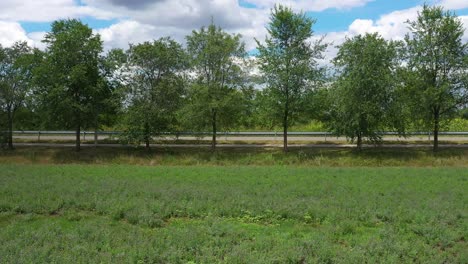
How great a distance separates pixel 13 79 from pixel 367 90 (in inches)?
1176

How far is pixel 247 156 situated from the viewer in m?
33.8

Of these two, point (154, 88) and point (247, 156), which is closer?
point (247, 156)

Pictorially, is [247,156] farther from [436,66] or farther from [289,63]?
[436,66]

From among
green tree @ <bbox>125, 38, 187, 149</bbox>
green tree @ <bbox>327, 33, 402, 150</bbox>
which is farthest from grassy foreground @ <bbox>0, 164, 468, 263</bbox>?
green tree @ <bbox>125, 38, 187, 149</bbox>

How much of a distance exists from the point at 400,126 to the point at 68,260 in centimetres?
2898

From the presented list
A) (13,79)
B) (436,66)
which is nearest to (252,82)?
(436,66)

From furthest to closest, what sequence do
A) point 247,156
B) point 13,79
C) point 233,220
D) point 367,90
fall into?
point 13,79, point 247,156, point 367,90, point 233,220

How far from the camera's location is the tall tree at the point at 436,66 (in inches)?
1268

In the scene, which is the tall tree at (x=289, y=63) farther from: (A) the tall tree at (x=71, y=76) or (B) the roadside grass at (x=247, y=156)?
(A) the tall tree at (x=71, y=76)

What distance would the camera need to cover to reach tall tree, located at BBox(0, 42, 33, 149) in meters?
37.9

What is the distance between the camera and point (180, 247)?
10.0 m

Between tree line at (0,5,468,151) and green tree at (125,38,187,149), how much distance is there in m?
0.08

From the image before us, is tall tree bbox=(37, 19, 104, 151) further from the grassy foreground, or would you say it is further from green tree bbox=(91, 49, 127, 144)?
the grassy foreground

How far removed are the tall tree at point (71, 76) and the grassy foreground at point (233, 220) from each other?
49.1ft
